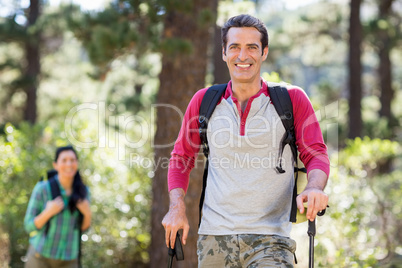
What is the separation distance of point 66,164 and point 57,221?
0.60 m

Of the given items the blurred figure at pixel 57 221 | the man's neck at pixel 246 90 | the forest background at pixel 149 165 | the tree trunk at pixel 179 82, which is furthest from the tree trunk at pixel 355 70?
the man's neck at pixel 246 90

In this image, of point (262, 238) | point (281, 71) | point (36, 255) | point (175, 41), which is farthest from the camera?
point (281, 71)

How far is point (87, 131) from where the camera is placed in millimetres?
10062

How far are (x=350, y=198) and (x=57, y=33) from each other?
1791cm

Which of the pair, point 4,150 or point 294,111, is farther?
point 4,150

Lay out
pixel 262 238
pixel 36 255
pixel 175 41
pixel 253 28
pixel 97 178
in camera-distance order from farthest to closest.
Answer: pixel 97 178 < pixel 175 41 < pixel 36 255 < pixel 253 28 < pixel 262 238

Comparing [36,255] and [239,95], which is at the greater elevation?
[239,95]

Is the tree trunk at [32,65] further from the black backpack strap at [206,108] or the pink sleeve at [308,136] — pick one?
the pink sleeve at [308,136]

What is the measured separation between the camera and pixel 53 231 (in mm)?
5137

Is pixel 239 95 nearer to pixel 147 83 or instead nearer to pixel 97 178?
pixel 97 178

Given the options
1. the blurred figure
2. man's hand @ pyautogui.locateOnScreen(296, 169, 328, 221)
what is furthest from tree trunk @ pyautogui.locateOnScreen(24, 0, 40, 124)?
man's hand @ pyautogui.locateOnScreen(296, 169, 328, 221)

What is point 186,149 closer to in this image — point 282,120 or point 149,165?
point 282,120

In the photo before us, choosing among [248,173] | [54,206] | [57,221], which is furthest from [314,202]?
[57,221]

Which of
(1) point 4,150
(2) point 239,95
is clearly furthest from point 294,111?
(1) point 4,150
